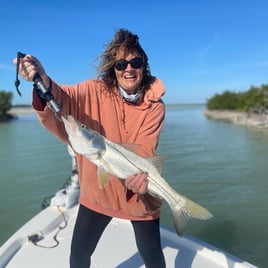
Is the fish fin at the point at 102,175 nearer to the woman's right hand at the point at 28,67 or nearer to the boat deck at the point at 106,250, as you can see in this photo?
the woman's right hand at the point at 28,67

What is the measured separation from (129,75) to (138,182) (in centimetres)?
90

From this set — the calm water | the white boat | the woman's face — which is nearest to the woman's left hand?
the woman's face

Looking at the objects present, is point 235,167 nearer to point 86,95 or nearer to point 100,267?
point 100,267

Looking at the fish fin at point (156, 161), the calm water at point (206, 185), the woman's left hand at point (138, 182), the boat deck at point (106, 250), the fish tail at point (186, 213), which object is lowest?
the calm water at point (206, 185)

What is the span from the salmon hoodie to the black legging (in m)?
0.08

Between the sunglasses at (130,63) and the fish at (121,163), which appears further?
the sunglasses at (130,63)

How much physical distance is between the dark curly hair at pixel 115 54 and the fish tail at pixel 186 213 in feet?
3.38

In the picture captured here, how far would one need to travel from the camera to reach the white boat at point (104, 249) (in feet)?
12.5

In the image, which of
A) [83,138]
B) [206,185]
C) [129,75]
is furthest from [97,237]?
[206,185]

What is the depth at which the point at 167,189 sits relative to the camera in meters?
2.61

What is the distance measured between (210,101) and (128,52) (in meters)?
66.7

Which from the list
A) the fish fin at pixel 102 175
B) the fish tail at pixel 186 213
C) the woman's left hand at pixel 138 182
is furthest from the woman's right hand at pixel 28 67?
the fish tail at pixel 186 213

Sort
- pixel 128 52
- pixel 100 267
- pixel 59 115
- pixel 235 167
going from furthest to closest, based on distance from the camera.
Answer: pixel 235 167
pixel 100 267
pixel 128 52
pixel 59 115

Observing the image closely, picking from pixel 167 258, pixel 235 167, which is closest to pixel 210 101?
pixel 235 167
